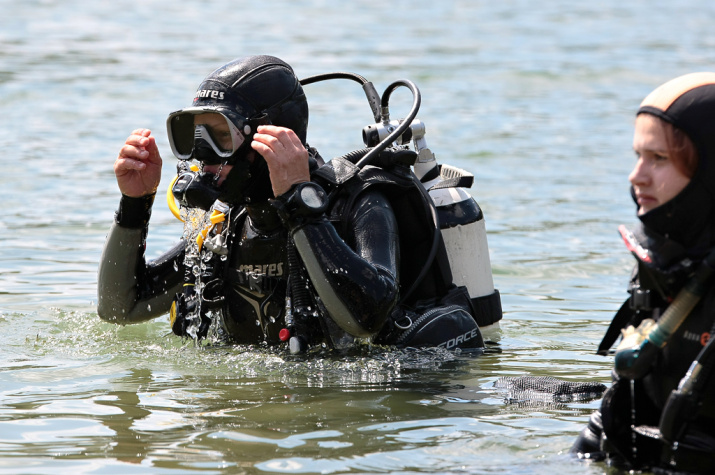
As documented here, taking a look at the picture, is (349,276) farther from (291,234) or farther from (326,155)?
(326,155)

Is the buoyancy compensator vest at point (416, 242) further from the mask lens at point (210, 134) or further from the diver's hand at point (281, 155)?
the mask lens at point (210, 134)

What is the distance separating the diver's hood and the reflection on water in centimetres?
82

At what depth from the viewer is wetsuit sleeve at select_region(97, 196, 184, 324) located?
471 centimetres


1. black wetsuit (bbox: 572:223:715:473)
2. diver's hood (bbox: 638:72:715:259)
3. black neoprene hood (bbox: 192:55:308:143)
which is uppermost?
black neoprene hood (bbox: 192:55:308:143)

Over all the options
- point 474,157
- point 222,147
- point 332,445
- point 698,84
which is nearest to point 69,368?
point 222,147

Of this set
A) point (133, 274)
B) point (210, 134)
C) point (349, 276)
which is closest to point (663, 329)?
point (349, 276)

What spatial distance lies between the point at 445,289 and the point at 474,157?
759cm

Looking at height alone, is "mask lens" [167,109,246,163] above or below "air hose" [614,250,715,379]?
above

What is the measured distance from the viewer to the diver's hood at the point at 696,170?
282 centimetres

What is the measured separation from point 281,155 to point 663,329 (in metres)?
1.61

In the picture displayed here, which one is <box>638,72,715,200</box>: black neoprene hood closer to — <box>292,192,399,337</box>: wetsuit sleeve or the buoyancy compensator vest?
<box>292,192,399,337</box>: wetsuit sleeve

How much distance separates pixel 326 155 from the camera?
36.6ft

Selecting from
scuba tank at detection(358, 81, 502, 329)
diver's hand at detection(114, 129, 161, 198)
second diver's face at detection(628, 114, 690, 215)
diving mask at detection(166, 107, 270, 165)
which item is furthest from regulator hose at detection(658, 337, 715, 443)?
diver's hand at detection(114, 129, 161, 198)

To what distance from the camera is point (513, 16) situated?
2503cm
